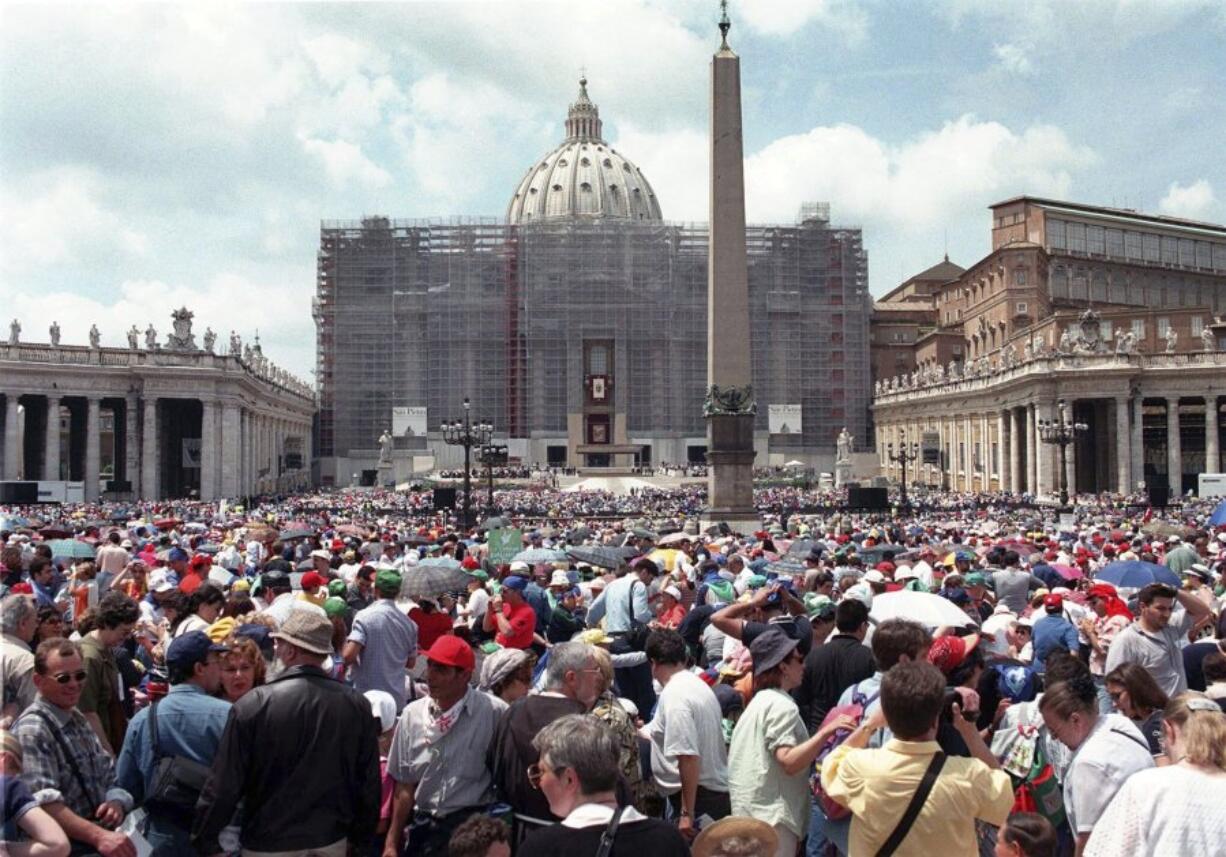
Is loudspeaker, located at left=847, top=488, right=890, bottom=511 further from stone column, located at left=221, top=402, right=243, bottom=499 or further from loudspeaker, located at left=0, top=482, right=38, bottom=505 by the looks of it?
stone column, located at left=221, top=402, right=243, bottom=499

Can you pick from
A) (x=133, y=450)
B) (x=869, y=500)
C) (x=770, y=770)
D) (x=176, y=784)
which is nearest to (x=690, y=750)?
(x=770, y=770)

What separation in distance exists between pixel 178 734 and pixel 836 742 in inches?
122

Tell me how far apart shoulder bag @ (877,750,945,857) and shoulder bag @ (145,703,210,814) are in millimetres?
2979

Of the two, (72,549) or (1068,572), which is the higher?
(72,549)

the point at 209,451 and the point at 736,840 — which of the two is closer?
the point at 736,840

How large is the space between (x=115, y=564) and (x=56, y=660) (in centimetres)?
793

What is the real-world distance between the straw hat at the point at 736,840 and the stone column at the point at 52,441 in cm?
6422

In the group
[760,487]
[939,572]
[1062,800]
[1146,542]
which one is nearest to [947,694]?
[1062,800]

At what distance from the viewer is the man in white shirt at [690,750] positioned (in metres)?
5.83

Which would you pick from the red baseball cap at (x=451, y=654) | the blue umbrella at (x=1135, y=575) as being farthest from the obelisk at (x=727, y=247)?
the red baseball cap at (x=451, y=654)

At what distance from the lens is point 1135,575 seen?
1112cm

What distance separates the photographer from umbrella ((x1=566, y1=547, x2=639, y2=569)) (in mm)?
16016

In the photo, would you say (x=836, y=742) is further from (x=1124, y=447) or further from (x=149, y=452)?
(x=149, y=452)

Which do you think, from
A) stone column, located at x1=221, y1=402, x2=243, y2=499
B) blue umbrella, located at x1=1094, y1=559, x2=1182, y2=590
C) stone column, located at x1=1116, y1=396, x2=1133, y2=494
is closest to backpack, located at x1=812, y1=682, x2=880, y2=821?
blue umbrella, located at x1=1094, y1=559, x2=1182, y2=590
